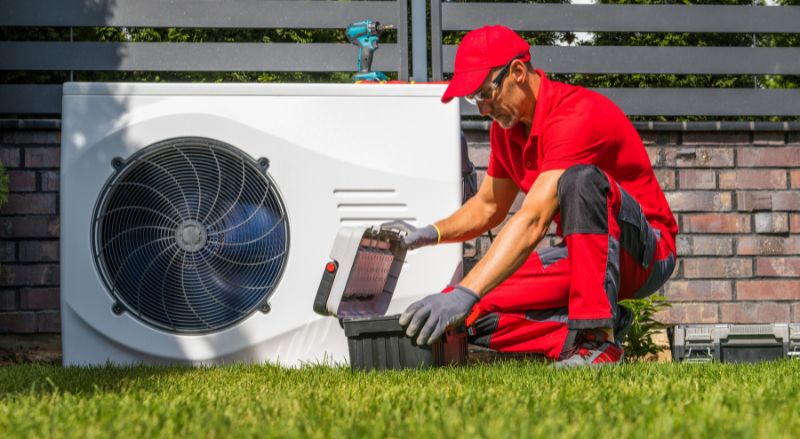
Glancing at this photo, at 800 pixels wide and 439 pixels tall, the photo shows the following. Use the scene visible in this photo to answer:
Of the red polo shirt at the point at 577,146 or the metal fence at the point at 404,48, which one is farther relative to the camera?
the metal fence at the point at 404,48

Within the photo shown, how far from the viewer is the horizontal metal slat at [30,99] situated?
3.85 metres

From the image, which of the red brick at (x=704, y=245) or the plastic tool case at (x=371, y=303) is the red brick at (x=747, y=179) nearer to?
the red brick at (x=704, y=245)

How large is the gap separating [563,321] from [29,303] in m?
2.08

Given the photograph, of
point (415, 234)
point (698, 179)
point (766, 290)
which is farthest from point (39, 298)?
point (766, 290)

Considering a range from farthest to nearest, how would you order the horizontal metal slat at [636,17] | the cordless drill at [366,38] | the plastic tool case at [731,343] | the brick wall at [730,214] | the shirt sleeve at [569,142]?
the horizontal metal slat at [636,17] → the brick wall at [730,214] → the cordless drill at [366,38] → the plastic tool case at [731,343] → the shirt sleeve at [569,142]

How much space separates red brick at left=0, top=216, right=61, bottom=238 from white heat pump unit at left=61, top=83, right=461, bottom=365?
96 centimetres

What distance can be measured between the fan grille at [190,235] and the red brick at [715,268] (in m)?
1.86

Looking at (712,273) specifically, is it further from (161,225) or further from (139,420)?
(139,420)

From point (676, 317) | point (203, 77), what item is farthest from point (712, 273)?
point (203, 77)

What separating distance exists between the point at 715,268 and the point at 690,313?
215 millimetres

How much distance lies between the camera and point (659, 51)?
163 inches

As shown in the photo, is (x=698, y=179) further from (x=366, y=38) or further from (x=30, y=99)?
(x=30, y=99)

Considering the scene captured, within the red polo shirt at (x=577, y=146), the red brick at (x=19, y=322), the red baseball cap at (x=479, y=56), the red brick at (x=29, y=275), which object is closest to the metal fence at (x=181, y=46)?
the red brick at (x=29, y=275)

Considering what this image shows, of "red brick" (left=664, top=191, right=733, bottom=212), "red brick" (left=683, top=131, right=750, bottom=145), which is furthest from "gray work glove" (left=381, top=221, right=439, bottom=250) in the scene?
"red brick" (left=683, top=131, right=750, bottom=145)
